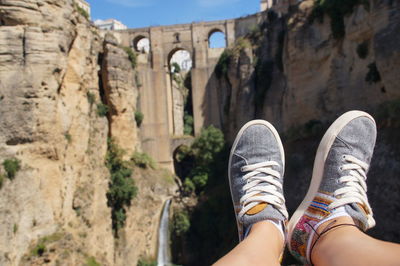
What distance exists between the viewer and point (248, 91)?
870 inches

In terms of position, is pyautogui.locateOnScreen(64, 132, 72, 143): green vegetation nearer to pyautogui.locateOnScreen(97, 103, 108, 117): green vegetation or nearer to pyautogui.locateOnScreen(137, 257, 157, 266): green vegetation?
pyautogui.locateOnScreen(97, 103, 108, 117): green vegetation

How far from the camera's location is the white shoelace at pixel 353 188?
2836 millimetres

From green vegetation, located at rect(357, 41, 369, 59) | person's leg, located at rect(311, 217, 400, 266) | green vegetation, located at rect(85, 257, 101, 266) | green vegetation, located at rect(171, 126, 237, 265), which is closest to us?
person's leg, located at rect(311, 217, 400, 266)

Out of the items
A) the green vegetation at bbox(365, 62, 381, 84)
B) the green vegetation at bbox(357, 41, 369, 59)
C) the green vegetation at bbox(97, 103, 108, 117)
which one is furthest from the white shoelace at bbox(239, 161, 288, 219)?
the green vegetation at bbox(97, 103, 108, 117)

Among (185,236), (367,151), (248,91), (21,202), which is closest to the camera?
(367,151)

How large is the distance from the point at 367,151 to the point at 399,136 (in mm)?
8051

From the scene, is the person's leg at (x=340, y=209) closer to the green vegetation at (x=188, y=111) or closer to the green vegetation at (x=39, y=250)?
the green vegetation at (x=39, y=250)

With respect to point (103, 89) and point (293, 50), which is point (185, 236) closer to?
point (103, 89)

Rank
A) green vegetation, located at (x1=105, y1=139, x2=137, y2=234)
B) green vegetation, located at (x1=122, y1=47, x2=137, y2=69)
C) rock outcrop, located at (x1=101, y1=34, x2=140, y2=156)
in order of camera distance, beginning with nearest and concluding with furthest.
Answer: green vegetation, located at (x1=105, y1=139, x2=137, y2=234) → rock outcrop, located at (x1=101, y1=34, x2=140, y2=156) → green vegetation, located at (x1=122, y1=47, x2=137, y2=69)

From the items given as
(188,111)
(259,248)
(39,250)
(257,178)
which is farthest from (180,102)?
(259,248)

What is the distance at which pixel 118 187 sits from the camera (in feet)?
58.1

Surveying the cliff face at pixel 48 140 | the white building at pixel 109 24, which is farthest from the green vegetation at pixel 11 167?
the white building at pixel 109 24

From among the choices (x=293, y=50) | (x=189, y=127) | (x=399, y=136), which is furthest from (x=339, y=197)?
(x=189, y=127)

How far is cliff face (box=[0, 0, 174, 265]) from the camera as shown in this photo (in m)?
11.3
